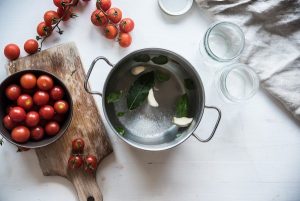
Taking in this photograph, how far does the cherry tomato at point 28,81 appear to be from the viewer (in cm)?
99

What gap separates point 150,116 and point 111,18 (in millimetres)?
314

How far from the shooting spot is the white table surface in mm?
1101

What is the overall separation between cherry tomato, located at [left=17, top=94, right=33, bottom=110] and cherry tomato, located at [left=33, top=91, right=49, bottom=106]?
2 cm

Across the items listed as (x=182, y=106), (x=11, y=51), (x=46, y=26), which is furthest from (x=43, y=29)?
(x=182, y=106)

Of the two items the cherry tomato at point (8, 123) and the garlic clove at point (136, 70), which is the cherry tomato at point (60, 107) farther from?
the garlic clove at point (136, 70)

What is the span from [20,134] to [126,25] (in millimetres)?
428

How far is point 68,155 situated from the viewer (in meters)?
1.07

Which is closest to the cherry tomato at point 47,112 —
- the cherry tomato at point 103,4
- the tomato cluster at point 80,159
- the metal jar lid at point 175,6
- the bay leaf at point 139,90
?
the tomato cluster at point 80,159

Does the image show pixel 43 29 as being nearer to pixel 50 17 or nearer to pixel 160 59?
pixel 50 17

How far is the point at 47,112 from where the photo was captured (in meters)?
1.00

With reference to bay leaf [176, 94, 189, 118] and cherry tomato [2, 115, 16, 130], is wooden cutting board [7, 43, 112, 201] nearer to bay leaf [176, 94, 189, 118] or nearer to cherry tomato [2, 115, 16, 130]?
cherry tomato [2, 115, 16, 130]

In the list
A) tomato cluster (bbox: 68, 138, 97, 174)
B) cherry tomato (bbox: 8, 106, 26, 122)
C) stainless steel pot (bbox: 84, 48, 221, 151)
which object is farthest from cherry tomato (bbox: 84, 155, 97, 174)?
cherry tomato (bbox: 8, 106, 26, 122)

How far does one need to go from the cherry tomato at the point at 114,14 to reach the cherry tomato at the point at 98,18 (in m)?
0.02

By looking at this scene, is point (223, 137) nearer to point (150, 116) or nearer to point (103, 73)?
point (150, 116)
